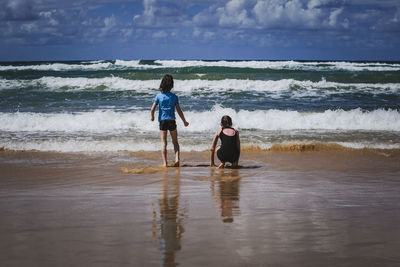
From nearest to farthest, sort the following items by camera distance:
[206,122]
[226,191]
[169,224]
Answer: [169,224] → [226,191] → [206,122]

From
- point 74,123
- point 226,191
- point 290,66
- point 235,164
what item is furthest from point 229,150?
point 290,66

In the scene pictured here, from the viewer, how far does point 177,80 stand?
24.4 m

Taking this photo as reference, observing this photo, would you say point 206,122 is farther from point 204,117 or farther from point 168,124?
point 168,124

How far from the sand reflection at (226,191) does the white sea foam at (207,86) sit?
14.7 m

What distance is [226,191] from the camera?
16.1ft

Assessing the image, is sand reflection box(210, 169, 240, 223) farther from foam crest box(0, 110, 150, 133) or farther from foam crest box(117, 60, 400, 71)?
foam crest box(117, 60, 400, 71)

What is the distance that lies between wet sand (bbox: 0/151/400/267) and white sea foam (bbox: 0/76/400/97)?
14.6 meters

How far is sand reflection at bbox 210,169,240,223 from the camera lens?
13.1 ft

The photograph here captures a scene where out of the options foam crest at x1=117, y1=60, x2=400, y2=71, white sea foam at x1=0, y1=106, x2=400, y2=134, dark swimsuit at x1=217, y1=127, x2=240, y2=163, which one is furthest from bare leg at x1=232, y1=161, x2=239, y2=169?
foam crest at x1=117, y1=60, x2=400, y2=71

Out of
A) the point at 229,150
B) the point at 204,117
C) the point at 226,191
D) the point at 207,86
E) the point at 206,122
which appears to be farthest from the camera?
the point at 207,86

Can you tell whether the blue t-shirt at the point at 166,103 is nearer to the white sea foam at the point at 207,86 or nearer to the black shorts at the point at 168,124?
the black shorts at the point at 168,124

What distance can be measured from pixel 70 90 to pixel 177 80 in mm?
6429

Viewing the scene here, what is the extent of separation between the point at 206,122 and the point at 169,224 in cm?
774

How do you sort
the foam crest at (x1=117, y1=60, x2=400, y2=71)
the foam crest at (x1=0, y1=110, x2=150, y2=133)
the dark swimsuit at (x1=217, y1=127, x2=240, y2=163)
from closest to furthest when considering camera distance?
the dark swimsuit at (x1=217, y1=127, x2=240, y2=163) < the foam crest at (x1=0, y1=110, x2=150, y2=133) < the foam crest at (x1=117, y1=60, x2=400, y2=71)
